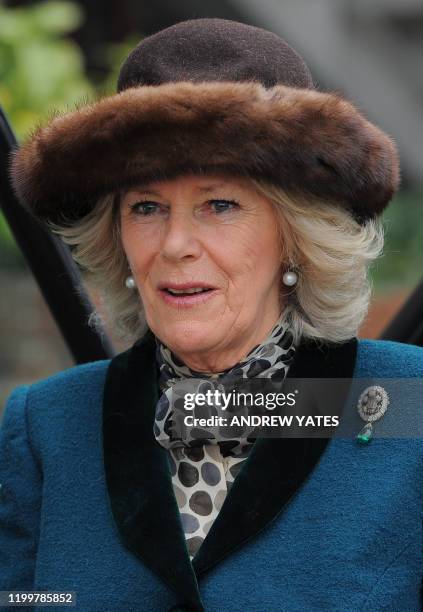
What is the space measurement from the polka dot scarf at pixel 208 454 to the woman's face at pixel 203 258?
5 centimetres

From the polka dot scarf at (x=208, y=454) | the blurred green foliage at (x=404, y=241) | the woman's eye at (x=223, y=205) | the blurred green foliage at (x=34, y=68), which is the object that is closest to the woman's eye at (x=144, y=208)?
the woman's eye at (x=223, y=205)

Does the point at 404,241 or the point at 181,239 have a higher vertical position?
the point at 181,239

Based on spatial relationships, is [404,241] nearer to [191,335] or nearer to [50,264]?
[50,264]

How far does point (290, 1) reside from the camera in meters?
8.16

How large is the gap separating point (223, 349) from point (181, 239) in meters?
0.28

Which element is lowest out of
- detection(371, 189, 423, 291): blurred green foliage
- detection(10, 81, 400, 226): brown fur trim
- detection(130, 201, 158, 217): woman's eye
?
detection(371, 189, 423, 291): blurred green foliage

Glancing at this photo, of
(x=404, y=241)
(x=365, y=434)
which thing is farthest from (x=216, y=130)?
(x=404, y=241)

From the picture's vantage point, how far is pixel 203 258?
2.24 m

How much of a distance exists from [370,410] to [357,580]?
36 centimetres

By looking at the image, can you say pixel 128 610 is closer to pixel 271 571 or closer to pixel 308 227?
pixel 271 571

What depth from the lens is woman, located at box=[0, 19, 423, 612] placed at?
84.1 inches

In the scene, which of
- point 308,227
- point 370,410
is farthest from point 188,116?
point 370,410

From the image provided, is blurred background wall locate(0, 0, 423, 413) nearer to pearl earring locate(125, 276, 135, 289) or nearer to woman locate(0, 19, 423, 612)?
pearl earring locate(125, 276, 135, 289)

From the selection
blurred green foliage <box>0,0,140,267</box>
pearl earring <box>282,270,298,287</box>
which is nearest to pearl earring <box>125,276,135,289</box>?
pearl earring <box>282,270,298,287</box>
